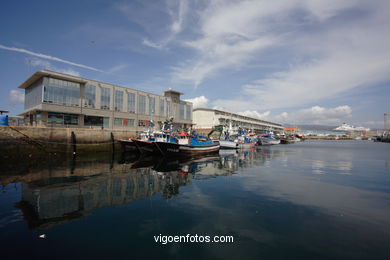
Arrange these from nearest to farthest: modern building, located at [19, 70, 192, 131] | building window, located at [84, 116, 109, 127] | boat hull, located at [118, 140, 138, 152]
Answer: boat hull, located at [118, 140, 138, 152]
modern building, located at [19, 70, 192, 131]
building window, located at [84, 116, 109, 127]

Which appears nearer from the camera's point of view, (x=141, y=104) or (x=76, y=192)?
(x=76, y=192)

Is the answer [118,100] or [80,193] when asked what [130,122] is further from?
[80,193]

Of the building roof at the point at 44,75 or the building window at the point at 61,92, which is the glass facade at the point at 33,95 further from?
the building window at the point at 61,92

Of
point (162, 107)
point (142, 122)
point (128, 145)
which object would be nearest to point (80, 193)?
point (128, 145)

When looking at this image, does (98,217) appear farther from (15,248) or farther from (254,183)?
(254,183)

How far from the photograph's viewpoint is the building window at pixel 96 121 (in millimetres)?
45822

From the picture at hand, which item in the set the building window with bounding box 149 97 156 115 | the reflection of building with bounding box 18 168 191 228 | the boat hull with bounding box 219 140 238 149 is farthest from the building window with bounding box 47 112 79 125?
the boat hull with bounding box 219 140 238 149

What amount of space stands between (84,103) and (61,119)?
5.80 metres

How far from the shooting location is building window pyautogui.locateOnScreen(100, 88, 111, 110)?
47688 millimetres

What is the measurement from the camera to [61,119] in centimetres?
4153

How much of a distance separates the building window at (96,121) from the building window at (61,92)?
4335 mm

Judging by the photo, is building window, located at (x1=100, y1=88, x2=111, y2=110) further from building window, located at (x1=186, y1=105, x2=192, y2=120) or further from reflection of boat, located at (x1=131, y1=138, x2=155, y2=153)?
building window, located at (x1=186, y1=105, x2=192, y2=120)

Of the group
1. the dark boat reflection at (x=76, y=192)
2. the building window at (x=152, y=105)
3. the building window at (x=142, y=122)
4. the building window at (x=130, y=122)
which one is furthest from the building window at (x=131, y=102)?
the dark boat reflection at (x=76, y=192)

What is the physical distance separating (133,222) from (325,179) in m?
17.0
